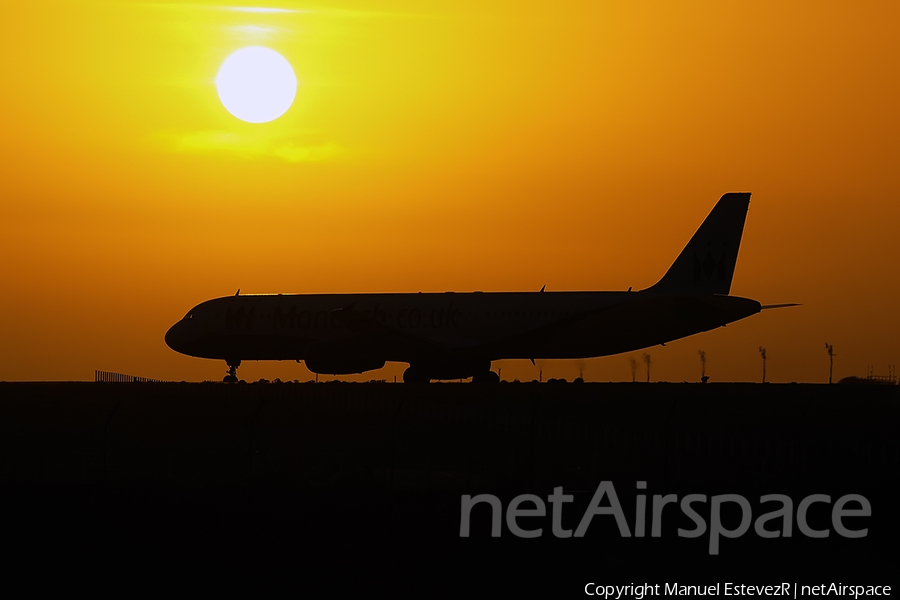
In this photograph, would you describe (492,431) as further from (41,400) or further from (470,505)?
(41,400)

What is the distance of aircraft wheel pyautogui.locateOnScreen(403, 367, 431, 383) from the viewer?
5256 cm

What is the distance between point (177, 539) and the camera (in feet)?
62.3

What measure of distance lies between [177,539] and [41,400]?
25954 mm

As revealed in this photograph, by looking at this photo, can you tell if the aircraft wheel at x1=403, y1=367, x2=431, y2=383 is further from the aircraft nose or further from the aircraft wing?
the aircraft nose
